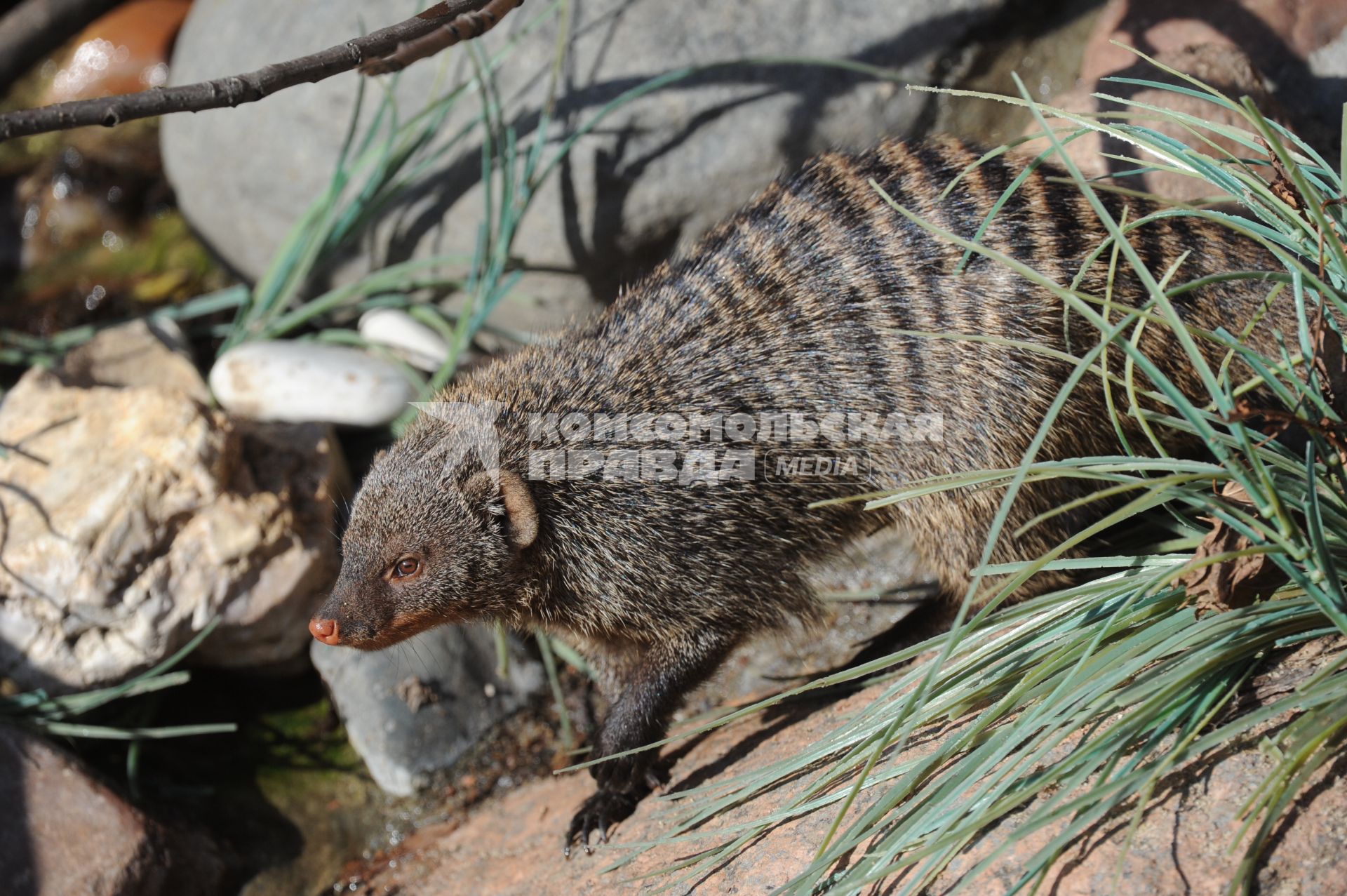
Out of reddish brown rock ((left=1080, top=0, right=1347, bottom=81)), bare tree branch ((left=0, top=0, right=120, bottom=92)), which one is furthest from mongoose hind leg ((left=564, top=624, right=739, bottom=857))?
bare tree branch ((left=0, top=0, right=120, bottom=92))

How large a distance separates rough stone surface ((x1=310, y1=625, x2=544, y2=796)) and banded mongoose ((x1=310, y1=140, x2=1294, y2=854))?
0.71 meters

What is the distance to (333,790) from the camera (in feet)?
11.9

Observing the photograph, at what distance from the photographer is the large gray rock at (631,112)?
409 cm

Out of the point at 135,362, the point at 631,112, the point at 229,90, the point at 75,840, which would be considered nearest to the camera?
the point at 229,90

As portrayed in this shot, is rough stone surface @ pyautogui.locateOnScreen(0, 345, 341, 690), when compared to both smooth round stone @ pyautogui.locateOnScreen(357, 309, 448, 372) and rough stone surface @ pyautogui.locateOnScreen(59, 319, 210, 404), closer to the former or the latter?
rough stone surface @ pyautogui.locateOnScreen(59, 319, 210, 404)

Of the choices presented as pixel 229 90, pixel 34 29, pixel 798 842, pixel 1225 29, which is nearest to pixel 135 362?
pixel 229 90

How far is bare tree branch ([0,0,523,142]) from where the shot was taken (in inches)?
93.7

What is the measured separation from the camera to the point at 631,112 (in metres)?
4.09

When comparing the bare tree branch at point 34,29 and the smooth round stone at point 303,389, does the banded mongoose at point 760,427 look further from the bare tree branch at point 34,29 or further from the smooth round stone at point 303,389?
the bare tree branch at point 34,29

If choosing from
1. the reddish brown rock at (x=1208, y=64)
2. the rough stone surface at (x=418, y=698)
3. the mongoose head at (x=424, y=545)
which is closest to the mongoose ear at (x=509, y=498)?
the mongoose head at (x=424, y=545)

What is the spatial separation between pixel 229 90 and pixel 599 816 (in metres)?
2.06

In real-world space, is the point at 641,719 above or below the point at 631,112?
below

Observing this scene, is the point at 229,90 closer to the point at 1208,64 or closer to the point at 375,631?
the point at 375,631

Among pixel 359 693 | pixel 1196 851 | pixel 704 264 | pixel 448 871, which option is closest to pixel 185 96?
pixel 704 264
